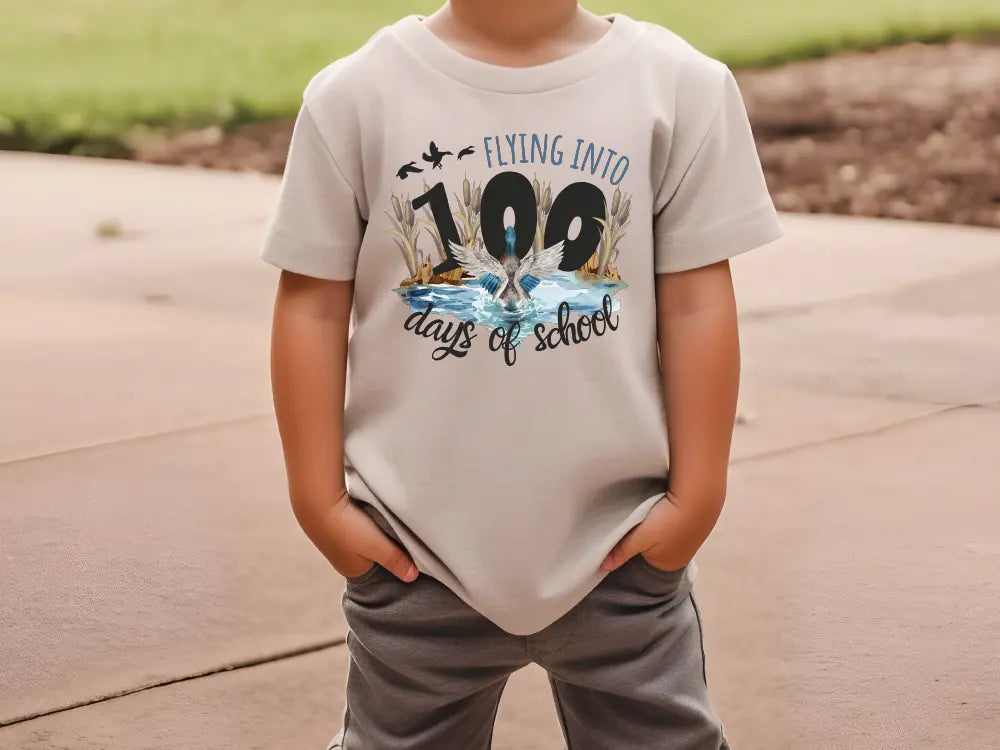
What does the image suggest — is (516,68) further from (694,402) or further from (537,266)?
(694,402)

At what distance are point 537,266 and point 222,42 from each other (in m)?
10.8

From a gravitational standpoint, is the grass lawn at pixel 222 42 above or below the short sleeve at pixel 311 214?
below

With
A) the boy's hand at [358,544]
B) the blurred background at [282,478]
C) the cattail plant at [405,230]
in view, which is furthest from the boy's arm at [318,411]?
the blurred background at [282,478]

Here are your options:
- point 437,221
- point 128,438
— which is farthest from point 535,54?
point 128,438

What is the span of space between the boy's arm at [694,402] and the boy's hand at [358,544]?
0.81 feet

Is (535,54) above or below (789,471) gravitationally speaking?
above

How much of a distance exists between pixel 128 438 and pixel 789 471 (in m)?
1.58

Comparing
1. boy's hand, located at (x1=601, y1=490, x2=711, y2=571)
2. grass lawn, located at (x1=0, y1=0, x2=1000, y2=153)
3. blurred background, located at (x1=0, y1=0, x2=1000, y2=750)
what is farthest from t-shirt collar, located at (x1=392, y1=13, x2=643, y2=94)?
grass lawn, located at (x1=0, y1=0, x2=1000, y2=153)

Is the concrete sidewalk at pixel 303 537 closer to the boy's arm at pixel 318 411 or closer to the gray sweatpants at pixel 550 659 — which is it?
the gray sweatpants at pixel 550 659

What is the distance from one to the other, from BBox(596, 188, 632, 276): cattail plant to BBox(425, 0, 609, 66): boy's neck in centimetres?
18

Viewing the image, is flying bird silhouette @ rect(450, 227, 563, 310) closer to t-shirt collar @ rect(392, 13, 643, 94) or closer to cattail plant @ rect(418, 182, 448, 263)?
cattail plant @ rect(418, 182, 448, 263)

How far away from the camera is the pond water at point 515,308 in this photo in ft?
5.46

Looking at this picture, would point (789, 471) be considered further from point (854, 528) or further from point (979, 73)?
point (979, 73)

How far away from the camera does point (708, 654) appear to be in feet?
8.72
